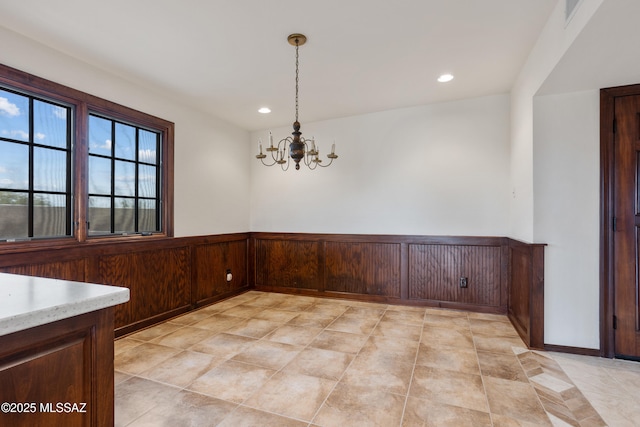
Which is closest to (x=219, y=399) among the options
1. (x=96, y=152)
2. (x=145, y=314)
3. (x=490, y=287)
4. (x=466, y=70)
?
(x=145, y=314)

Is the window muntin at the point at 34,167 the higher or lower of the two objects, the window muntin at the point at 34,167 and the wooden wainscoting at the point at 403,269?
the higher

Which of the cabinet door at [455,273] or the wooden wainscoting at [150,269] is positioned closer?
the wooden wainscoting at [150,269]

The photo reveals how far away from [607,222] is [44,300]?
371 cm

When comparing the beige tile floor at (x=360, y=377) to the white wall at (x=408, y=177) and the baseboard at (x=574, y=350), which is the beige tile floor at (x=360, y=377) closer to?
the baseboard at (x=574, y=350)

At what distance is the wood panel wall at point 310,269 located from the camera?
285 centimetres

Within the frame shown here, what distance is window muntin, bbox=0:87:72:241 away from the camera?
2496 millimetres

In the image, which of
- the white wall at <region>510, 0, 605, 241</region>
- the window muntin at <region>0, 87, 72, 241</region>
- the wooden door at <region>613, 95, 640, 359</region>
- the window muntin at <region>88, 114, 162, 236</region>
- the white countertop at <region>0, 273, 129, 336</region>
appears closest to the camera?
the white countertop at <region>0, 273, 129, 336</region>

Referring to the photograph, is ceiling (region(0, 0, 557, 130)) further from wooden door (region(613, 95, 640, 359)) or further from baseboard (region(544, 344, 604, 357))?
baseboard (region(544, 344, 604, 357))

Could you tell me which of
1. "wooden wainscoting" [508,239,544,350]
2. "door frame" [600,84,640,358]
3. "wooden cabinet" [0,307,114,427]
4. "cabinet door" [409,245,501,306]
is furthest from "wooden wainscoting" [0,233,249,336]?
"door frame" [600,84,640,358]

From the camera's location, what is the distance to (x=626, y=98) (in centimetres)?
263

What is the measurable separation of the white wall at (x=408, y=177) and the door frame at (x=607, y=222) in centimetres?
117

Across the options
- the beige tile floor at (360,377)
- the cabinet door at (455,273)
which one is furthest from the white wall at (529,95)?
the beige tile floor at (360,377)

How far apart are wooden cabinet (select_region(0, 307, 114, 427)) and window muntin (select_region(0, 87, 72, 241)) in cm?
226

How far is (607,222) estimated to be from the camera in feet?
8.75
